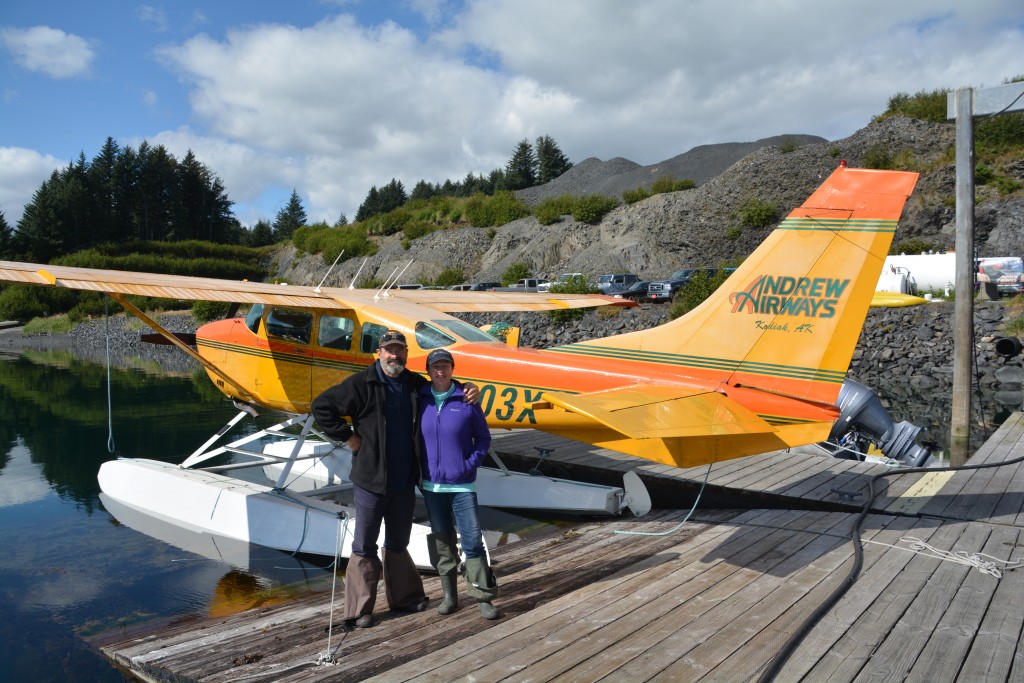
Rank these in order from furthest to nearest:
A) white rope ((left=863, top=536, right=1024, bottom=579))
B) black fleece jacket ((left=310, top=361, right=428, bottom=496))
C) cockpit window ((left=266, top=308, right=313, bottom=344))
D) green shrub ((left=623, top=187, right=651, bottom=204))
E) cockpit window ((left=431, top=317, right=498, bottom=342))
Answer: green shrub ((left=623, top=187, right=651, bottom=204)) < cockpit window ((left=266, top=308, right=313, bottom=344)) < cockpit window ((left=431, top=317, right=498, bottom=342)) < white rope ((left=863, top=536, right=1024, bottom=579)) < black fleece jacket ((left=310, top=361, right=428, bottom=496))

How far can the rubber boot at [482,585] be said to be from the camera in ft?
11.9

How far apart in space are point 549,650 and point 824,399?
269cm

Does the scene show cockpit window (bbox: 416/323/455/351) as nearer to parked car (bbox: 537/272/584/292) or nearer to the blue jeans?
the blue jeans

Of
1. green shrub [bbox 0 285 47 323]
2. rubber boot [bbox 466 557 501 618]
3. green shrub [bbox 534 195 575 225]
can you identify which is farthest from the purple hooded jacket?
green shrub [bbox 0 285 47 323]

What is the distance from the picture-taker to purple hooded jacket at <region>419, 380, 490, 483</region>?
141 inches

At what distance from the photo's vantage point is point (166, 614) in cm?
501

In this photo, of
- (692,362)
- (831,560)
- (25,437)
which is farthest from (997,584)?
(25,437)

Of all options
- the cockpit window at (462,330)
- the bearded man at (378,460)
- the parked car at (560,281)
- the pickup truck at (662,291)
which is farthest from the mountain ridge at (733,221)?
the bearded man at (378,460)

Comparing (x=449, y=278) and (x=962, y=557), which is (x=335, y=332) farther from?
(x=449, y=278)

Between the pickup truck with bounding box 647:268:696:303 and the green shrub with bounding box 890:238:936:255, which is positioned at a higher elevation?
the green shrub with bounding box 890:238:936:255

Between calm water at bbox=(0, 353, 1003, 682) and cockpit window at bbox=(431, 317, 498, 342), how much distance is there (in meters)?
1.93

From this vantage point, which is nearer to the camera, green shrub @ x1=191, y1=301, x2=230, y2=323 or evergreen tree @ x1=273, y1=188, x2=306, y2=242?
green shrub @ x1=191, y1=301, x2=230, y2=323

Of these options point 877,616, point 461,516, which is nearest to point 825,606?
point 877,616

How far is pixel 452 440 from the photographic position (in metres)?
3.60
